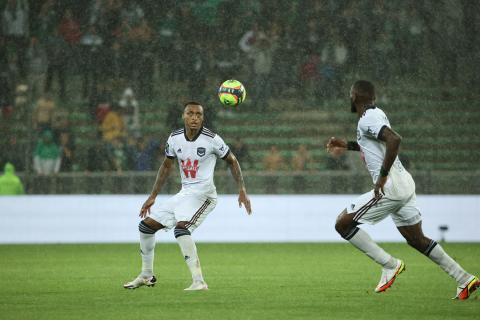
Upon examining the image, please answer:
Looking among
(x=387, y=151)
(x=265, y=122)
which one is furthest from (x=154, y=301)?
(x=265, y=122)

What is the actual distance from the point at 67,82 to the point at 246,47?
371 cm

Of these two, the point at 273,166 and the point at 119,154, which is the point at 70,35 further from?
the point at 273,166

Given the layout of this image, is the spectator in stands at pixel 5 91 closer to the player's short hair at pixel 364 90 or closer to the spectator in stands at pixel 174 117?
the spectator in stands at pixel 174 117

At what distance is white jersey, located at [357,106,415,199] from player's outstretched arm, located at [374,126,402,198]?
9 cm

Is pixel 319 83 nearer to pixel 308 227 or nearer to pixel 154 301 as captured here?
pixel 308 227

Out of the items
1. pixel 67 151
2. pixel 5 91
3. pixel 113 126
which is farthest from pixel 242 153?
pixel 5 91

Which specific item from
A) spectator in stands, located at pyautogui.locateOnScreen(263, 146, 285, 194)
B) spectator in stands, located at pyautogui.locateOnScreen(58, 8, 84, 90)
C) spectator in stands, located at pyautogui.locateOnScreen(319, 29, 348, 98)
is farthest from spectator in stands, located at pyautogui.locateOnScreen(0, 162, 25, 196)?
spectator in stands, located at pyautogui.locateOnScreen(319, 29, 348, 98)

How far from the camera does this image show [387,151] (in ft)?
32.2

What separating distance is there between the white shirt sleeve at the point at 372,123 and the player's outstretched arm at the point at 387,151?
0.06 meters

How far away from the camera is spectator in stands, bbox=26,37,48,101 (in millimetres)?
21406

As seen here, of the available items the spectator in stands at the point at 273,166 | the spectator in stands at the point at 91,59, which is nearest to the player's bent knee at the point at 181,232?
the spectator in stands at the point at 273,166

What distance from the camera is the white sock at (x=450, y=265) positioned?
984 cm

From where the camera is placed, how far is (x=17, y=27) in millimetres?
21984

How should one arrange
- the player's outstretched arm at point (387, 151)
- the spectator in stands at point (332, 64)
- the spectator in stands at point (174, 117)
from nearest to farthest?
the player's outstretched arm at point (387, 151) → the spectator in stands at point (174, 117) → the spectator in stands at point (332, 64)
